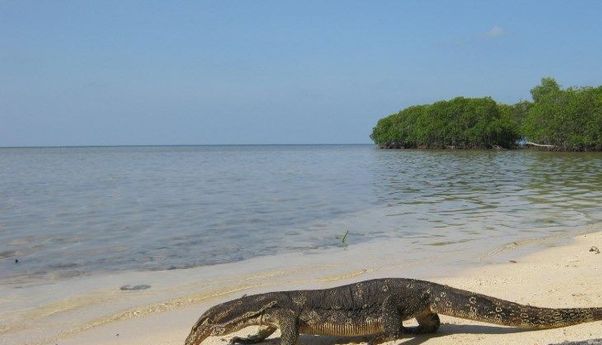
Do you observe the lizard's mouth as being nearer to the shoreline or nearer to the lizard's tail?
the shoreline

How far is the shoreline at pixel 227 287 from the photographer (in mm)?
7613

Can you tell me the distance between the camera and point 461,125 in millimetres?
117688

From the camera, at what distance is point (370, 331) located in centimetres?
636

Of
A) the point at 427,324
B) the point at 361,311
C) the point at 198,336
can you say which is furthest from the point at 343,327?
the point at 198,336

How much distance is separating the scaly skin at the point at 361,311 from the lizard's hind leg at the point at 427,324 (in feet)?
0.15

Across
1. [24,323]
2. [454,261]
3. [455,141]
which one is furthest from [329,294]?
[455,141]

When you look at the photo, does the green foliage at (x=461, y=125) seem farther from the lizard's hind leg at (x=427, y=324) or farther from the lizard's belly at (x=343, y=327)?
the lizard's belly at (x=343, y=327)

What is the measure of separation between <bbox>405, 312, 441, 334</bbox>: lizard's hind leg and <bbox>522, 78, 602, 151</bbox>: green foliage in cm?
8997

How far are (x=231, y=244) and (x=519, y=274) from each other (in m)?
7.33

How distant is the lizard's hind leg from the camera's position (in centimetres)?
649

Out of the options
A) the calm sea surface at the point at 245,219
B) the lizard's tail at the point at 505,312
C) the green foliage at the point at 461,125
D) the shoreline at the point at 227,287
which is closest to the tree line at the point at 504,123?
the green foliage at the point at 461,125

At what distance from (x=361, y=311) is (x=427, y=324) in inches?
30.7

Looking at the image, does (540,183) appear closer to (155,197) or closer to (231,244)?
(155,197)

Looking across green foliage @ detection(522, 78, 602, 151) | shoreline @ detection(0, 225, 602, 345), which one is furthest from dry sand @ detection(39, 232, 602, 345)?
green foliage @ detection(522, 78, 602, 151)
